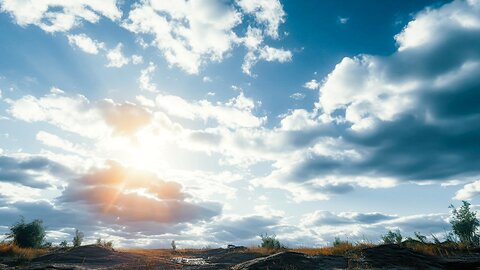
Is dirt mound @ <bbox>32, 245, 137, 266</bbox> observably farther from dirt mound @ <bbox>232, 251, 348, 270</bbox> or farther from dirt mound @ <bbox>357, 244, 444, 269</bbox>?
dirt mound @ <bbox>357, 244, 444, 269</bbox>

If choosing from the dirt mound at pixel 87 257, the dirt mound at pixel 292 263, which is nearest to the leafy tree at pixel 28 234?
the dirt mound at pixel 87 257

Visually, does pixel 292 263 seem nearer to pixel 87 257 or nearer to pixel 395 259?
pixel 395 259

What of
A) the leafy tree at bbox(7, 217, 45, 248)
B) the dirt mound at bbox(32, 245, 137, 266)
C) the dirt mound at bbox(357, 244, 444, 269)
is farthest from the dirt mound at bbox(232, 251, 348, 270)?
the leafy tree at bbox(7, 217, 45, 248)

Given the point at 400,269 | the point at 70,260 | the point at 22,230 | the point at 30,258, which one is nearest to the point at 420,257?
the point at 400,269

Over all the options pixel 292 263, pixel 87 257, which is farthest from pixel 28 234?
pixel 292 263

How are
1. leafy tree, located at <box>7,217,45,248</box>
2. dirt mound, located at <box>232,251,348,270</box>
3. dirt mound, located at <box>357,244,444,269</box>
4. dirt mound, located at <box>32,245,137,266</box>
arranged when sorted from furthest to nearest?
leafy tree, located at <box>7,217,45,248</box> → dirt mound, located at <box>32,245,137,266</box> → dirt mound, located at <box>232,251,348,270</box> → dirt mound, located at <box>357,244,444,269</box>

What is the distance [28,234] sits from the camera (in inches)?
1007

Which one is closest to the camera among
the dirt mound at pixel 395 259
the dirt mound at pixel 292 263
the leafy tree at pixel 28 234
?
the dirt mound at pixel 395 259

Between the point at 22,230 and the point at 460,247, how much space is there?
2708 centimetres

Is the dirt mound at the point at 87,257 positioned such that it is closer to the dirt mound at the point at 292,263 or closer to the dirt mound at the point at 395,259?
the dirt mound at the point at 292,263

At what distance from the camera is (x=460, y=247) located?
16.4 meters

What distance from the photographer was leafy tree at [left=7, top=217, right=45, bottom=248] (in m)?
25.5

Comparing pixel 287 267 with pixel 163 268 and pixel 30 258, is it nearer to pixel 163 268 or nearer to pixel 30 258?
pixel 163 268

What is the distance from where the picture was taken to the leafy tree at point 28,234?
25453 millimetres
